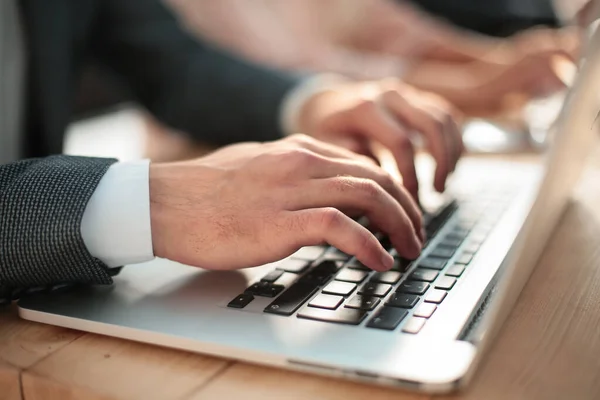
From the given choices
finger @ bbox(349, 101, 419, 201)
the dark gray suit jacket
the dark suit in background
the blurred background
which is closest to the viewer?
finger @ bbox(349, 101, 419, 201)

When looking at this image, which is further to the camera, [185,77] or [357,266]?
[185,77]

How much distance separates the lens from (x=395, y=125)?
27.3 inches

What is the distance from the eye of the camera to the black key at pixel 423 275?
47cm

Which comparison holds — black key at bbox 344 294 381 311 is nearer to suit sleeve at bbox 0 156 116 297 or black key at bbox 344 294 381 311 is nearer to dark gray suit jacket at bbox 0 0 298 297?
suit sleeve at bbox 0 156 116 297

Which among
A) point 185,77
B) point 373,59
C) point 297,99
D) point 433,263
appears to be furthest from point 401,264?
point 373,59

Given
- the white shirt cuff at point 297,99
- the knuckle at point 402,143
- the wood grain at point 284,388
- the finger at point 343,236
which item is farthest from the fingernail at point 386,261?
the white shirt cuff at point 297,99

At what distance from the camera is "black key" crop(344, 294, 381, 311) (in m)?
0.42

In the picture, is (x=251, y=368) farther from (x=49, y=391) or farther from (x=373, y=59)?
(x=373, y=59)

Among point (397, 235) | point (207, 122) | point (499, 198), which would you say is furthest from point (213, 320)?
point (207, 122)

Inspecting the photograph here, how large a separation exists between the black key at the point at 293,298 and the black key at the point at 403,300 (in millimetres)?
54

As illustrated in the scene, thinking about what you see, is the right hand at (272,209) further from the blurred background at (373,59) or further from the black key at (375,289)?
the blurred background at (373,59)

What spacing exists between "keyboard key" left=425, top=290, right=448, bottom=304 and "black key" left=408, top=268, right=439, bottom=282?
0.02 m

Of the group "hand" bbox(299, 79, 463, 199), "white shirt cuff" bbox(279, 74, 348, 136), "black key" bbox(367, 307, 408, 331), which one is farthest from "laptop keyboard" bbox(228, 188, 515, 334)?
"white shirt cuff" bbox(279, 74, 348, 136)

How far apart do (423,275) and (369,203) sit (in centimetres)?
7
